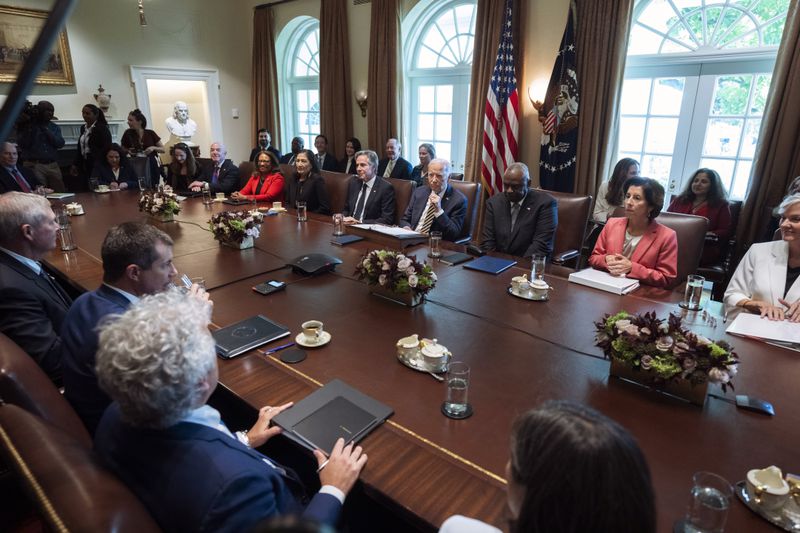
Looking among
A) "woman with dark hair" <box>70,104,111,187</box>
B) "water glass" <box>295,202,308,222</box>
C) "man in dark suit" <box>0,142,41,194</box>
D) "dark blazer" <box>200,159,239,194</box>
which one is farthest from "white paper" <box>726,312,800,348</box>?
"woman with dark hair" <box>70,104,111,187</box>

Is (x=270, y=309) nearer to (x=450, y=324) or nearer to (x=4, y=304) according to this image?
(x=450, y=324)

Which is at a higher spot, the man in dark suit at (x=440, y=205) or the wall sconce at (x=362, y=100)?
the wall sconce at (x=362, y=100)

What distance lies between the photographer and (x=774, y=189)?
3496 mm

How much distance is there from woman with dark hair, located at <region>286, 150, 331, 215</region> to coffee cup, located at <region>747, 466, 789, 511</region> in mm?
3763

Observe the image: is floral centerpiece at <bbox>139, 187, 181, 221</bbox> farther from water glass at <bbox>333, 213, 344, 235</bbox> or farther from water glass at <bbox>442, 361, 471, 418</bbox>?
water glass at <bbox>442, 361, 471, 418</bbox>

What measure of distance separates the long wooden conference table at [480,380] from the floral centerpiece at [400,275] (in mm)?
59

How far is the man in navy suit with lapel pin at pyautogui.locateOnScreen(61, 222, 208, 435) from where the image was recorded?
53.5 inches

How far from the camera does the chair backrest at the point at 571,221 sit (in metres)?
3.15

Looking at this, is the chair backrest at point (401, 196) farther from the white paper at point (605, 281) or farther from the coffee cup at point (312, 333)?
the coffee cup at point (312, 333)

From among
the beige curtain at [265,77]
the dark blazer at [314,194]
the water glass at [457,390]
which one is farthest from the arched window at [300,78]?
the water glass at [457,390]

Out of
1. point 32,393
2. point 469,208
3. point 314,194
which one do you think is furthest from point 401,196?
point 32,393

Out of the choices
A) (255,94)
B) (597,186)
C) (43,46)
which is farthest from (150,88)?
(43,46)

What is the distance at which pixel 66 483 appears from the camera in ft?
2.56

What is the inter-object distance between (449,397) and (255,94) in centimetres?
763
